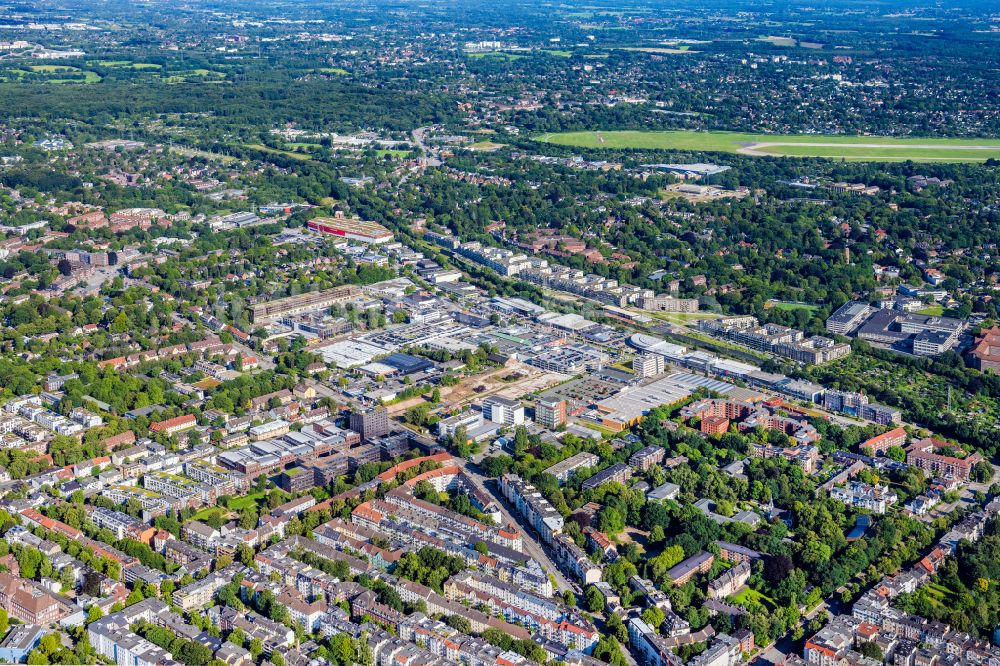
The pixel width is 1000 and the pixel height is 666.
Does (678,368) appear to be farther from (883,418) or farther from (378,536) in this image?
(378,536)

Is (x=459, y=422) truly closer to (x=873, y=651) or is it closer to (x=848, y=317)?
(x=873, y=651)

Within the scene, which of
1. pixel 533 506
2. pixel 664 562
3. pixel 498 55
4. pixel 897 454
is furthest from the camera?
pixel 498 55

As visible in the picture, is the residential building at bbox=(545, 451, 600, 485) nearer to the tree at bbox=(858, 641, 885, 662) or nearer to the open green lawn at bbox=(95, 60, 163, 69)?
the tree at bbox=(858, 641, 885, 662)

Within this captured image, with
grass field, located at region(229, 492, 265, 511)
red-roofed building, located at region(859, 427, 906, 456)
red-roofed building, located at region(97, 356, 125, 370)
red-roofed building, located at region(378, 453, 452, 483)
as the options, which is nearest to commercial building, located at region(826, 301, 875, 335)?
red-roofed building, located at region(859, 427, 906, 456)

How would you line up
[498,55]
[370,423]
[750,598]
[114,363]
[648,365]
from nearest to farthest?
1. [750,598]
2. [370,423]
3. [648,365]
4. [114,363]
5. [498,55]

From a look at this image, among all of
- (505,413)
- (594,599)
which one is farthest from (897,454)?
(594,599)

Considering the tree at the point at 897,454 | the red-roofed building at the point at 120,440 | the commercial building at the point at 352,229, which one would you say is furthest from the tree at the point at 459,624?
the commercial building at the point at 352,229
